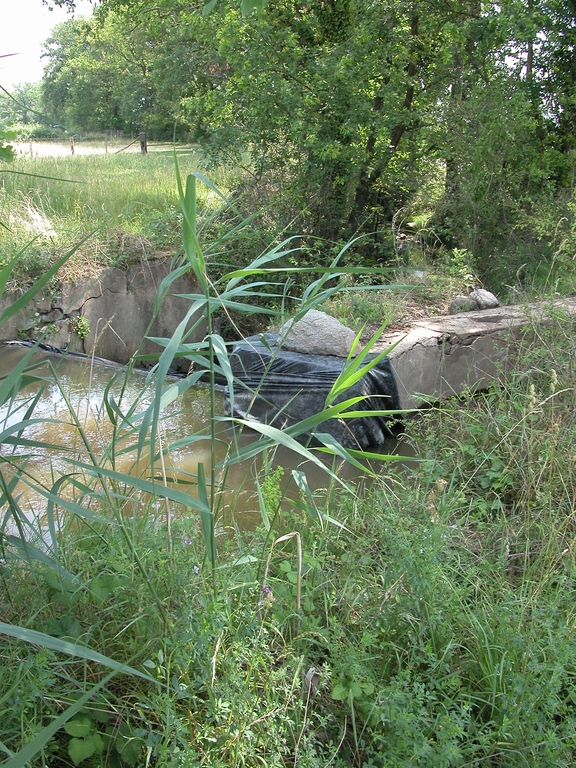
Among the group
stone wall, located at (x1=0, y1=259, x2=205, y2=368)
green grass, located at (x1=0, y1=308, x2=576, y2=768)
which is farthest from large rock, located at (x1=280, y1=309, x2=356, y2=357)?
stone wall, located at (x1=0, y1=259, x2=205, y2=368)

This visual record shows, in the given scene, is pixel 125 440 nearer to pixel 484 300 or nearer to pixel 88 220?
pixel 484 300

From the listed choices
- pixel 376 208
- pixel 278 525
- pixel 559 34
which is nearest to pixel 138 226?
pixel 376 208

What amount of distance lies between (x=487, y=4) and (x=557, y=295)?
4.92m

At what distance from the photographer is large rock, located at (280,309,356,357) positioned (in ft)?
17.2

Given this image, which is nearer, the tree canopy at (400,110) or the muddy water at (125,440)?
the muddy water at (125,440)

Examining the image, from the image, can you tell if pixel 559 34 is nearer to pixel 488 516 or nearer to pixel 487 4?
pixel 487 4

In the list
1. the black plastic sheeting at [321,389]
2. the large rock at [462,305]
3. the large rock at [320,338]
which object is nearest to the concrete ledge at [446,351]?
the black plastic sheeting at [321,389]

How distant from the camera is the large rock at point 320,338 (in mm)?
5238

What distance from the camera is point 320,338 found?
5.25 m

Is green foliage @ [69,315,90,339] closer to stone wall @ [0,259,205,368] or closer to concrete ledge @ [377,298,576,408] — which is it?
stone wall @ [0,259,205,368]

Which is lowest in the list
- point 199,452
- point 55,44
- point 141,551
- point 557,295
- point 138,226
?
point 199,452

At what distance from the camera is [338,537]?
2.65 meters

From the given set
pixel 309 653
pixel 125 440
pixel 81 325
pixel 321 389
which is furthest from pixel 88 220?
pixel 309 653

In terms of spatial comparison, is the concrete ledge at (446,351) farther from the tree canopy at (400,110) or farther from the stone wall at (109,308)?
the stone wall at (109,308)
